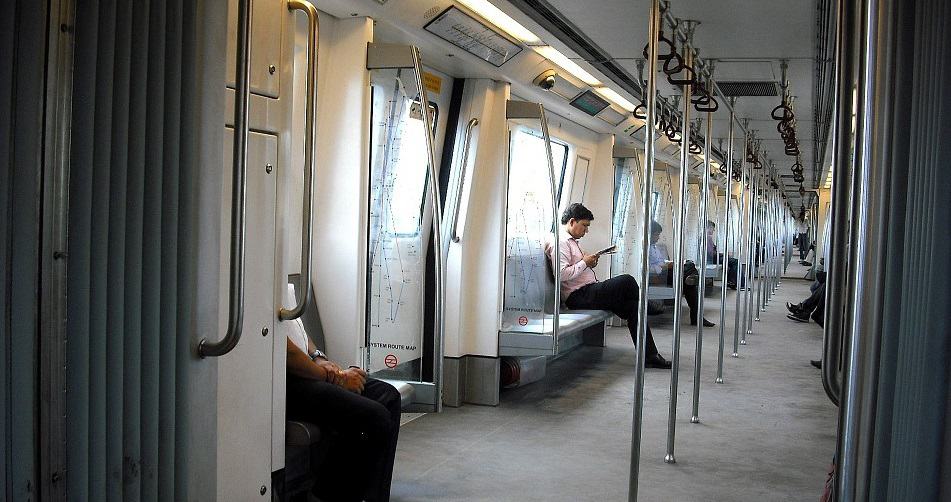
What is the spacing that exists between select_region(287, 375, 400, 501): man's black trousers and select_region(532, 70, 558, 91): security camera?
371 cm

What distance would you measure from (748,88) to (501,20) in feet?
10.1

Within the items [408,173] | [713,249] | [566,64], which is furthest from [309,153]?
[713,249]

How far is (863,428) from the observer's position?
52.2 inches

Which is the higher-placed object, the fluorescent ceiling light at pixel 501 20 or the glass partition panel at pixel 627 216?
the fluorescent ceiling light at pixel 501 20

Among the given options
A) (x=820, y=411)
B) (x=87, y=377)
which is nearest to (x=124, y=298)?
(x=87, y=377)

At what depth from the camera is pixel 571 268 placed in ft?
26.5

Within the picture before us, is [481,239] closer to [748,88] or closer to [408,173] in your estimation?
[408,173]

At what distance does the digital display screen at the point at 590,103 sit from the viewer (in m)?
8.03

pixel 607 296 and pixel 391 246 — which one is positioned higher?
pixel 391 246

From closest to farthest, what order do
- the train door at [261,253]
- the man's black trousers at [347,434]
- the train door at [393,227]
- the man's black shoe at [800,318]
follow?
the train door at [261,253], the man's black trousers at [347,434], the train door at [393,227], the man's black shoe at [800,318]

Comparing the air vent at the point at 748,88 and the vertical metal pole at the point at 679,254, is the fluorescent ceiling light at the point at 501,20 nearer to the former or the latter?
the vertical metal pole at the point at 679,254

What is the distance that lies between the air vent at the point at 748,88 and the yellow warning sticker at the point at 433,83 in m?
2.78

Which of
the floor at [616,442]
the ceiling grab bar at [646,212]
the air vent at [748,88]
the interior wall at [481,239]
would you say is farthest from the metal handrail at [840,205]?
the air vent at [748,88]

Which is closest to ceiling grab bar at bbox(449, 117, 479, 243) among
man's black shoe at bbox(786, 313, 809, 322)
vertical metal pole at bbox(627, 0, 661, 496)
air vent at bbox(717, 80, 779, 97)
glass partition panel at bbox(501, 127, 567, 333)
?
glass partition panel at bbox(501, 127, 567, 333)
